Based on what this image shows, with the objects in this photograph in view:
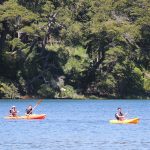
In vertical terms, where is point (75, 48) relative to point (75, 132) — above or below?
above

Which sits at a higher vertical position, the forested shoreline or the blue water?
the forested shoreline

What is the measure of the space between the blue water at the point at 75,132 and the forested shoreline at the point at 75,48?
Result: 20483mm

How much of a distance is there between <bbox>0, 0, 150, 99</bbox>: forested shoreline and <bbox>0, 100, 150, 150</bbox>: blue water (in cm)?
2048

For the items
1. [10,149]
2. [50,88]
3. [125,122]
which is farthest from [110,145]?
[50,88]

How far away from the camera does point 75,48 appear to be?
106 meters

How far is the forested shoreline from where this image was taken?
99.7m

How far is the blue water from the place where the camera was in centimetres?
4675

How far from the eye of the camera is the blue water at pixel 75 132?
4675 cm

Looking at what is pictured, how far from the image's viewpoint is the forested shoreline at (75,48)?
99.7 metres

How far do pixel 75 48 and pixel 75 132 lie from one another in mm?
51566

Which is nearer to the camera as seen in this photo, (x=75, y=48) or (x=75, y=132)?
(x=75, y=132)

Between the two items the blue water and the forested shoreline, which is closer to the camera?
the blue water

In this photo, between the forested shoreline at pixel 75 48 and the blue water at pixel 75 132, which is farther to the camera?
the forested shoreline at pixel 75 48

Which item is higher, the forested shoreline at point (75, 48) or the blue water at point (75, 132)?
the forested shoreline at point (75, 48)
